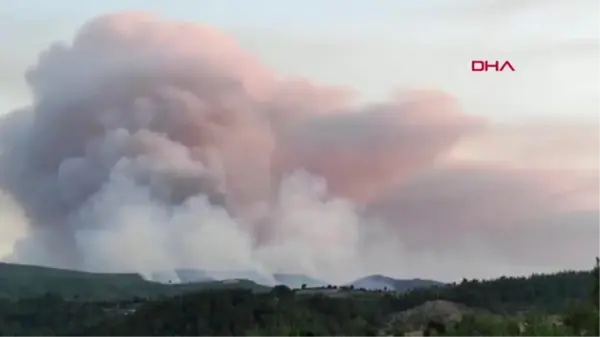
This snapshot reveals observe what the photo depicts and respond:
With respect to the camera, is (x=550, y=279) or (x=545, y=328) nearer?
(x=545, y=328)

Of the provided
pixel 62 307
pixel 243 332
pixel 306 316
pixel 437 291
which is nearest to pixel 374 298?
pixel 437 291

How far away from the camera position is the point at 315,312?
139500mm

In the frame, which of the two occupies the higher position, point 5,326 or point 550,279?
point 550,279

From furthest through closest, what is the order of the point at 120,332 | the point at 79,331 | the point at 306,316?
the point at 79,331, the point at 120,332, the point at 306,316

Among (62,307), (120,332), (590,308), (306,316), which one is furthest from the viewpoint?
(62,307)

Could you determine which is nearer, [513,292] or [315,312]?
[315,312]

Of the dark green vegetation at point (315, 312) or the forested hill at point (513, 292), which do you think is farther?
the forested hill at point (513, 292)

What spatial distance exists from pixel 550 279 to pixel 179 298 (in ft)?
238

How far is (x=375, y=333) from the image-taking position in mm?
120875

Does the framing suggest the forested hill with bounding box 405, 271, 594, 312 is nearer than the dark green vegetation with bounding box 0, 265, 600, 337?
No

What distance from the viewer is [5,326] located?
17100 centimetres

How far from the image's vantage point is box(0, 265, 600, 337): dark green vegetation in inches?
4852

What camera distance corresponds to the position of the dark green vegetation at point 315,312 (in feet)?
404

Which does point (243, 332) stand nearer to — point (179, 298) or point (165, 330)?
point (165, 330)
